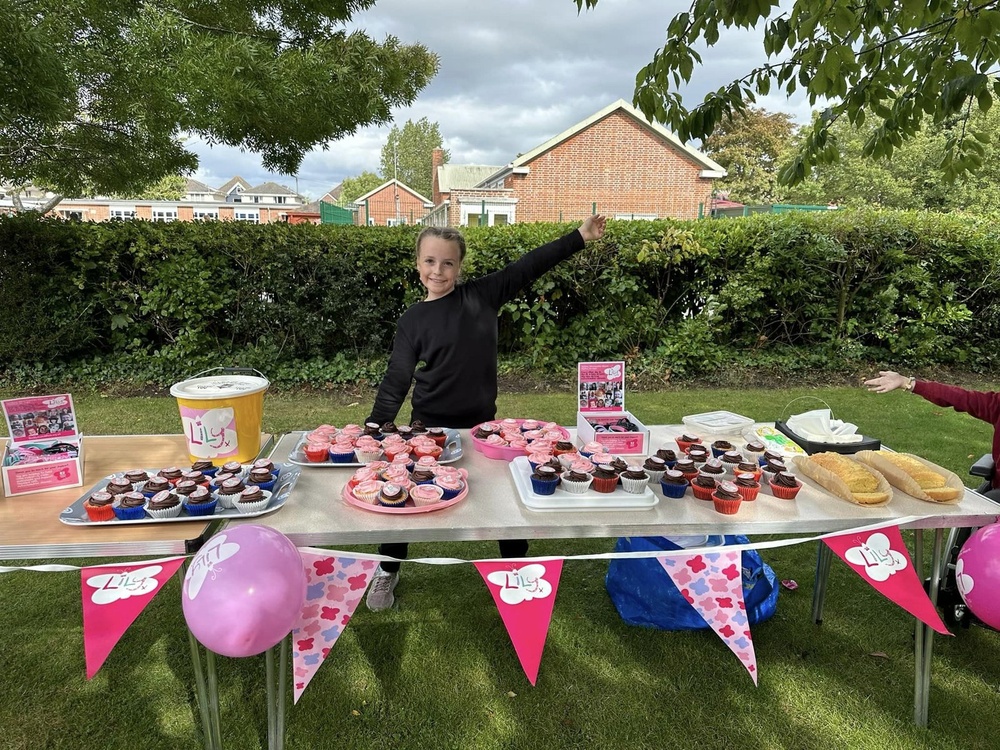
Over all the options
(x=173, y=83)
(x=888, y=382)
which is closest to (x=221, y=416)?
(x=888, y=382)

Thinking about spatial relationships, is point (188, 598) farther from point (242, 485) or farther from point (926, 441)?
point (926, 441)

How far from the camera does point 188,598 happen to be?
56.2 inches

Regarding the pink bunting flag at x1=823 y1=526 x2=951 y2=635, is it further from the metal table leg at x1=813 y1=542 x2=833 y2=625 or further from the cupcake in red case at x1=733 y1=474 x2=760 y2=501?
the metal table leg at x1=813 y1=542 x2=833 y2=625

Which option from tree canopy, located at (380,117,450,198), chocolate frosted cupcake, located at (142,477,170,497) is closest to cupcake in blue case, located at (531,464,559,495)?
chocolate frosted cupcake, located at (142,477,170,497)

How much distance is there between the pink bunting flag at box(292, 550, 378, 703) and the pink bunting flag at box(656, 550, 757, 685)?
965mm

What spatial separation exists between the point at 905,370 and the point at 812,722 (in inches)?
264

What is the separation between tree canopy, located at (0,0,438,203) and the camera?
16.3 feet

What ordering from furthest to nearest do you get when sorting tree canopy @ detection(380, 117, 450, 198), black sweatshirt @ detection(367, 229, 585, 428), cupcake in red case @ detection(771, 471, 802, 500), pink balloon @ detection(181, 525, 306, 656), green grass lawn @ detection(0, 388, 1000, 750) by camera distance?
tree canopy @ detection(380, 117, 450, 198) → black sweatshirt @ detection(367, 229, 585, 428) → green grass lawn @ detection(0, 388, 1000, 750) → cupcake in red case @ detection(771, 471, 802, 500) → pink balloon @ detection(181, 525, 306, 656)

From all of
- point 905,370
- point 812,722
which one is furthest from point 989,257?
point 812,722

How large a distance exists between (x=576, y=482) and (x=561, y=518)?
165mm

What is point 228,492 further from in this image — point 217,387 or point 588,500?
point 588,500

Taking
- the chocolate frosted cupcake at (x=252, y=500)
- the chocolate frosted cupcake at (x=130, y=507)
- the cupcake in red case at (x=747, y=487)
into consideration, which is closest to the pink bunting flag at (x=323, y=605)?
the chocolate frosted cupcake at (x=252, y=500)

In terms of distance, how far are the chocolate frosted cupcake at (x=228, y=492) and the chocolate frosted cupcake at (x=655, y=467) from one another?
134 cm

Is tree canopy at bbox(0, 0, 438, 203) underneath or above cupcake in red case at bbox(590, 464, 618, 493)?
above
